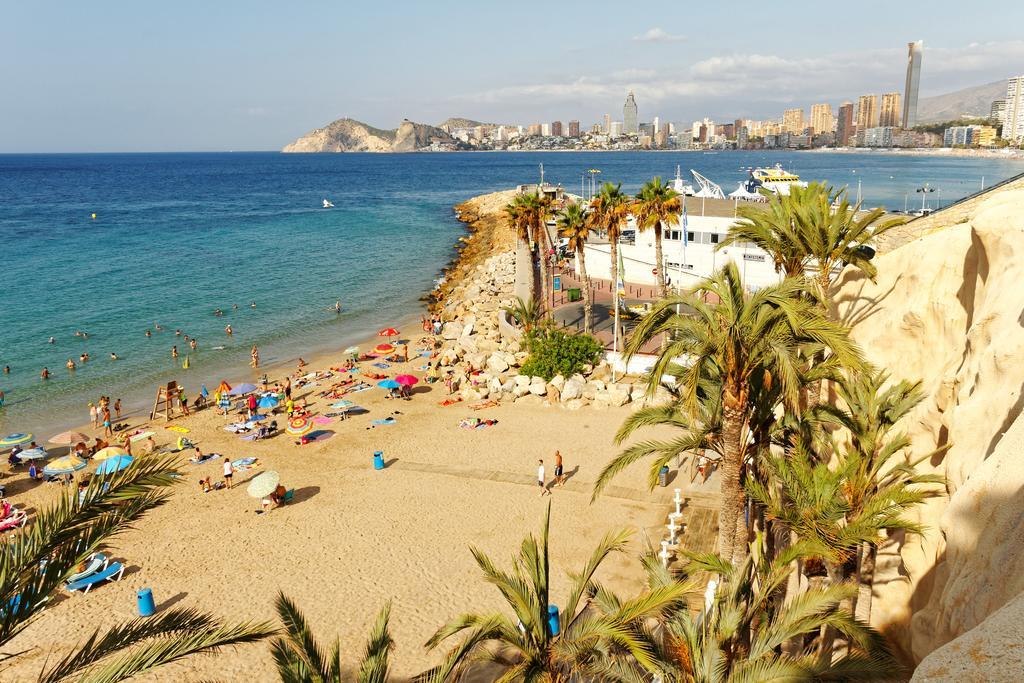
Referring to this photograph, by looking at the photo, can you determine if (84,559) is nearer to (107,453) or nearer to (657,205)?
(107,453)

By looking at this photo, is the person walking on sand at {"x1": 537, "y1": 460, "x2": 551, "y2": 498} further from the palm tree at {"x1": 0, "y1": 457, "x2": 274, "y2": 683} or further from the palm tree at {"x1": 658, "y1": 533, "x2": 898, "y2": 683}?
the palm tree at {"x1": 0, "y1": 457, "x2": 274, "y2": 683}

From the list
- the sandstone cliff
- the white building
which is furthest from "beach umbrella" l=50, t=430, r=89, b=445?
the sandstone cliff

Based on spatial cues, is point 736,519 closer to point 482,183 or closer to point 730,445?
point 730,445

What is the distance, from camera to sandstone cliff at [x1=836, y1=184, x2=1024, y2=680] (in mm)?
7252

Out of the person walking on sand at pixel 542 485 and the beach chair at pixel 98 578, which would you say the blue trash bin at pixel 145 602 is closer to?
the beach chair at pixel 98 578

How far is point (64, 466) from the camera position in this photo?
2231 cm

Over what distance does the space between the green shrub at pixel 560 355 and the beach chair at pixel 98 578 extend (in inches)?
641

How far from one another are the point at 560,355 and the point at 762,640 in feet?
65.6

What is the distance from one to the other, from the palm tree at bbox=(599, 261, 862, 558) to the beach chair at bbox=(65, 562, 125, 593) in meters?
14.2

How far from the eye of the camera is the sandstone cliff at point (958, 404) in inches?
286

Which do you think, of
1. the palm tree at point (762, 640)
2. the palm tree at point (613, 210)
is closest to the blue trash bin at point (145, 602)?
the palm tree at point (762, 640)

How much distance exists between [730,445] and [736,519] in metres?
1.34

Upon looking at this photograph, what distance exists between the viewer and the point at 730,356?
10.2m

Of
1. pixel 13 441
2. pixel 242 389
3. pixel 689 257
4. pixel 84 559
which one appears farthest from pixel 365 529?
pixel 689 257
